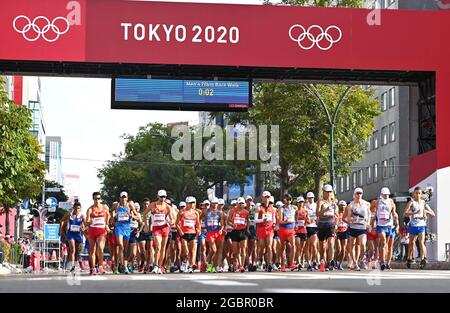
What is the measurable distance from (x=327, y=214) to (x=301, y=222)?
168 cm

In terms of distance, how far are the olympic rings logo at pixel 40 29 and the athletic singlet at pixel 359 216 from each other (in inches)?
399

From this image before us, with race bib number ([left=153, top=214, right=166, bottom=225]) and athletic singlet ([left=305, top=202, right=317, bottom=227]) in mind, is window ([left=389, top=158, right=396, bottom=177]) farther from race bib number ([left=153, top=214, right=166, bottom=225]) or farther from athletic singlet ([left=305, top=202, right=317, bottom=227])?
race bib number ([left=153, top=214, right=166, bottom=225])

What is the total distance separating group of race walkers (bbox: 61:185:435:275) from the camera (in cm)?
2339

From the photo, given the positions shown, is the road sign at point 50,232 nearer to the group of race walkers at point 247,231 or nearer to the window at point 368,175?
the group of race walkers at point 247,231

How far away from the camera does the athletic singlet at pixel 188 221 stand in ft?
80.7

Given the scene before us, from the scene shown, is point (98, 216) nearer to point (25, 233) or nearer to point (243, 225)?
point (243, 225)

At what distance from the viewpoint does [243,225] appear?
84.6 ft

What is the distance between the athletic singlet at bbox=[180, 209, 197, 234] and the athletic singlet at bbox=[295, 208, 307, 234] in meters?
2.70

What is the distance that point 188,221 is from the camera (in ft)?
80.7

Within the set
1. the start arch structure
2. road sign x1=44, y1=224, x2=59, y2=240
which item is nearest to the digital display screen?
the start arch structure

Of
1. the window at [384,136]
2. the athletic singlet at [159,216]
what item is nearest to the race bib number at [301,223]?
the athletic singlet at [159,216]
